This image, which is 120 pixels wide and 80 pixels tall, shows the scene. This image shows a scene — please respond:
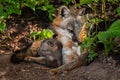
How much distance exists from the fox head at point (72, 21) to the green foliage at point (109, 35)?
80 cm

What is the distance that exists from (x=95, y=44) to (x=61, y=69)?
703mm

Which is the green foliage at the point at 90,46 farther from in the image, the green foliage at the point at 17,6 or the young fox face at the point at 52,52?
the green foliage at the point at 17,6

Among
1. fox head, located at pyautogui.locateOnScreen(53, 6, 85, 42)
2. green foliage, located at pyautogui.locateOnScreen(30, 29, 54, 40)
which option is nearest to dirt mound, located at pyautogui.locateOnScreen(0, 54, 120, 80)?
green foliage, located at pyautogui.locateOnScreen(30, 29, 54, 40)

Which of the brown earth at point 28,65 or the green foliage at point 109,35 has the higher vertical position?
the green foliage at point 109,35

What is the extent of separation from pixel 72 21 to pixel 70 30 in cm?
18

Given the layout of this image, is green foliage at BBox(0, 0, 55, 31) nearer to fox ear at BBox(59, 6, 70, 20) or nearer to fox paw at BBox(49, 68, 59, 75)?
fox ear at BBox(59, 6, 70, 20)

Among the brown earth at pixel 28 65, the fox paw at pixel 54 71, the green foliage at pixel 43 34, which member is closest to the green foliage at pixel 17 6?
the brown earth at pixel 28 65

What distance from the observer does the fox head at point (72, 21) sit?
266 inches

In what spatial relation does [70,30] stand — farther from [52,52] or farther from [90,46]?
[90,46]

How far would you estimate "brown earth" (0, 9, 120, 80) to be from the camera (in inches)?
227

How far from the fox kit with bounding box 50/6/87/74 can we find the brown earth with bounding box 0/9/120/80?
492mm

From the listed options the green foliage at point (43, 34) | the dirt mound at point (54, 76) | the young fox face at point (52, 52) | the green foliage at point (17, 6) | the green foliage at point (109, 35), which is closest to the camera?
the green foliage at point (109, 35)

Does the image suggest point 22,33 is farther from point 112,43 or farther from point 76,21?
point 112,43

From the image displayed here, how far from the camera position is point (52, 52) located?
664 centimetres
